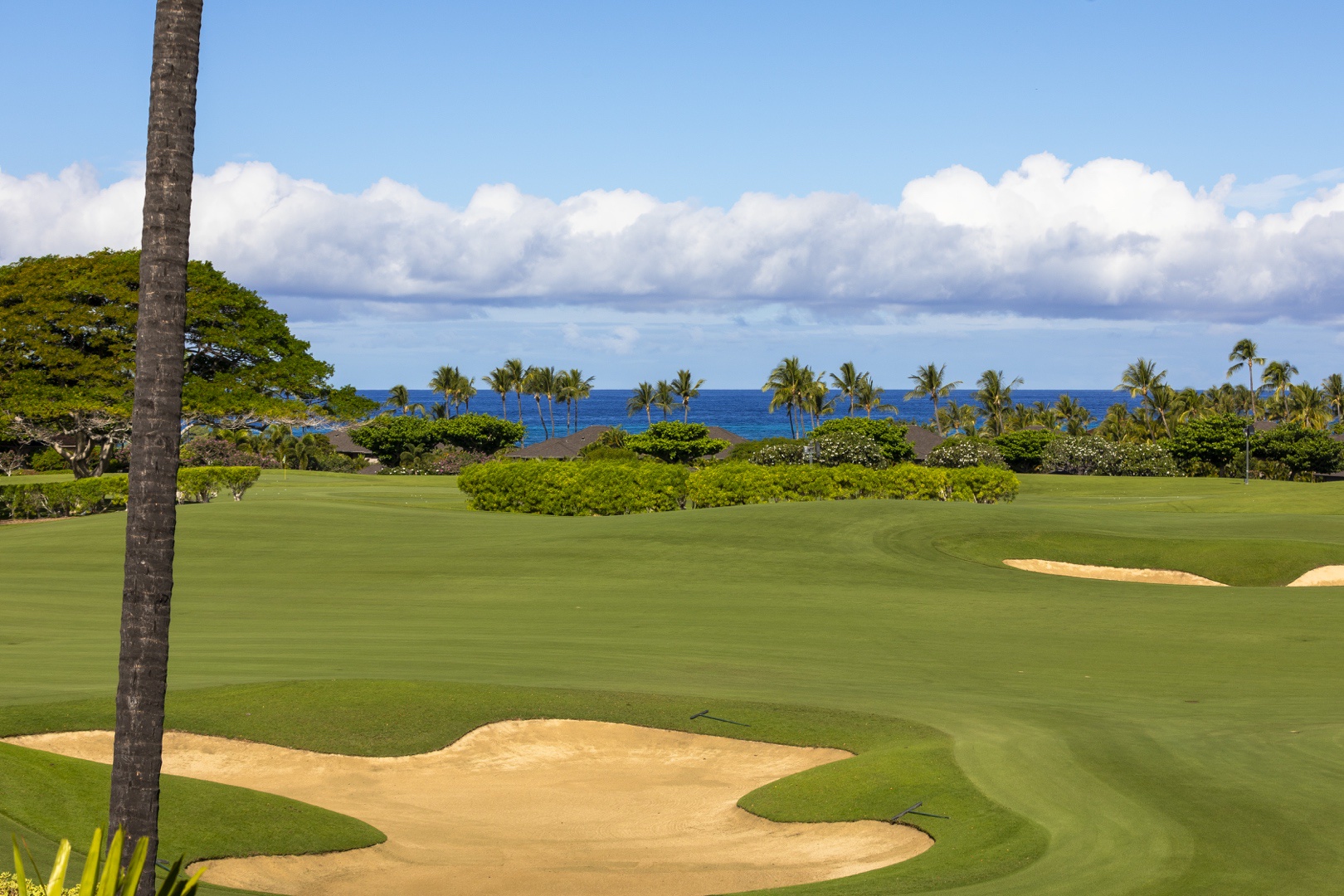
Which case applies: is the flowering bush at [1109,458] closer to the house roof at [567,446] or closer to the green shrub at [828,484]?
the house roof at [567,446]

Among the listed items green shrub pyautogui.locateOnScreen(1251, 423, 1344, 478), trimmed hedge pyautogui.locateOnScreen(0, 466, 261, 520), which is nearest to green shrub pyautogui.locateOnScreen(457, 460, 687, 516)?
trimmed hedge pyautogui.locateOnScreen(0, 466, 261, 520)

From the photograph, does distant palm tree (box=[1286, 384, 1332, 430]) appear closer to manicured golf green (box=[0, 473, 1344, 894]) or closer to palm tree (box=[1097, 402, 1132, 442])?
palm tree (box=[1097, 402, 1132, 442])

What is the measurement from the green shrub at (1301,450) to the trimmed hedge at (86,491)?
74.0 metres

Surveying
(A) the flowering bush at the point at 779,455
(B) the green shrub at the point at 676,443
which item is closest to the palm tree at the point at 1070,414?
(B) the green shrub at the point at 676,443

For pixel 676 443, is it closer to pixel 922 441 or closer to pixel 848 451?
Answer: pixel 848 451

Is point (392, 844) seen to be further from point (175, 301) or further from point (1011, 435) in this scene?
point (1011, 435)

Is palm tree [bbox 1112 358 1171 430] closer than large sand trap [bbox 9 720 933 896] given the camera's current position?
No

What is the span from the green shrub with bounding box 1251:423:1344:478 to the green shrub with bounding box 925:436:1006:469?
71.9 ft

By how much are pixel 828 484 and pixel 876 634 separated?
18.9 meters

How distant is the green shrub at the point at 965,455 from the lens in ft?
251

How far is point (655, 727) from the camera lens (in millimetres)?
14305

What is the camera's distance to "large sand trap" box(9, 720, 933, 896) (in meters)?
9.81

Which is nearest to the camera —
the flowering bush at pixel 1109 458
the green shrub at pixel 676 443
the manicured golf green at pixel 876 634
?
the manicured golf green at pixel 876 634

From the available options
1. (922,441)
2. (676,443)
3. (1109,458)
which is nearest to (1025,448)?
(1109,458)
